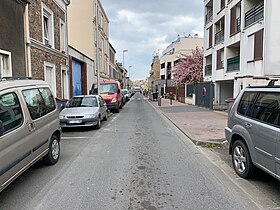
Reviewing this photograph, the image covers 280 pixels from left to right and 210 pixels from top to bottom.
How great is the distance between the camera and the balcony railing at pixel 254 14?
50.9ft

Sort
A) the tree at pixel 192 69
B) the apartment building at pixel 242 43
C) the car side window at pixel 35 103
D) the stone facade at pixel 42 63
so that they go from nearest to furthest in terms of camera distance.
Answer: the car side window at pixel 35 103 → the stone facade at pixel 42 63 → the apartment building at pixel 242 43 → the tree at pixel 192 69

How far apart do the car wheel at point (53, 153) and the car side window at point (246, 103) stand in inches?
161

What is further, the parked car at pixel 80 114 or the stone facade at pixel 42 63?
the stone facade at pixel 42 63

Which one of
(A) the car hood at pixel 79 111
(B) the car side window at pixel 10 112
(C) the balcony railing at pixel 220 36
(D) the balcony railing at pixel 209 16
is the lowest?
(A) the car hood at pixel 79 111

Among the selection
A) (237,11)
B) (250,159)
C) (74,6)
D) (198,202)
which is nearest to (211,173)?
(250,159)

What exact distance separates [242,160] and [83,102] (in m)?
8.24

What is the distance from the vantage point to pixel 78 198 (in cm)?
380

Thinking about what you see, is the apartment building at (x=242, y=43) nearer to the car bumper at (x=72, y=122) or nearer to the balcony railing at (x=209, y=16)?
the balcony railing at (x=209, y=16)

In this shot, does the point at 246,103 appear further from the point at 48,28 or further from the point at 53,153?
the point at 48,28

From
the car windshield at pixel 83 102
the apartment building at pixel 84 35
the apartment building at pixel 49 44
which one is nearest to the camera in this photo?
the car windshield at pixel 83 102

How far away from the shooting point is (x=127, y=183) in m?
4.40

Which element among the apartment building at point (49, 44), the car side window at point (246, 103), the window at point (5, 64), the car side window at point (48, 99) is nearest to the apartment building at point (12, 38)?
the window at point (5, 64)

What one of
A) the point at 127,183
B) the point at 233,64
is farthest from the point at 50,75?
the point at 233,64

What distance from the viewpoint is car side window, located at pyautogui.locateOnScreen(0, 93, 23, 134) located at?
3.60 meters
